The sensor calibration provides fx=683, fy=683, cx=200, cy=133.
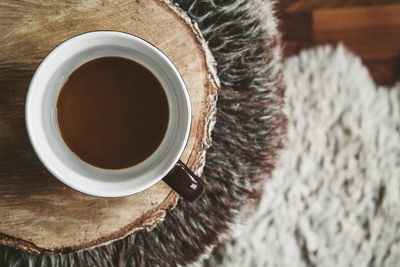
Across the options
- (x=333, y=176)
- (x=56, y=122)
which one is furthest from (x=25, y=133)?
(x=333, y=176)

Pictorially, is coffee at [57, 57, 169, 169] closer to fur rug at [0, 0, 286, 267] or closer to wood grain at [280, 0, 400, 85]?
fur rug at [0, 0, 286, 267]

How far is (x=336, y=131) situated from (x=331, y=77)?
0.27 ft

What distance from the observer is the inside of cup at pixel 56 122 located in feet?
2.09

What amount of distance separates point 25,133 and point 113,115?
0.30ft

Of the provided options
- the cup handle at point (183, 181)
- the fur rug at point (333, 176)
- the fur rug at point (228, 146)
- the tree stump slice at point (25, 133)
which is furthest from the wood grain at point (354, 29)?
the cup handle at point (183, 181)

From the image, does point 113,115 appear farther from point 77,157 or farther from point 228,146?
point 228,146

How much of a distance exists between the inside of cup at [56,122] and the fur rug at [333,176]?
356mm

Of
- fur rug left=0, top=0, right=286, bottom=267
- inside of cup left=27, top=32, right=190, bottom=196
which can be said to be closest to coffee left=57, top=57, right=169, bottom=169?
inside of cup left=27, top=32, right=190, bottom=196

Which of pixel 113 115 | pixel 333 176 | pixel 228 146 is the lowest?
pixel 333 176

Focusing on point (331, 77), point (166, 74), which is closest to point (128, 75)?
point (166, 74)

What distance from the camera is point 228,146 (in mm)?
825

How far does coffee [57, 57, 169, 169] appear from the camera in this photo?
26.9 inches

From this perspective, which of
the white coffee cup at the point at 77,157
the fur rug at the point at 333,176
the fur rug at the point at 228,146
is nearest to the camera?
the white coffee cup at the point at 77,157

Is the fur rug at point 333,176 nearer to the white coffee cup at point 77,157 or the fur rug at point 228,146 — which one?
the fur rug at point 228,146
